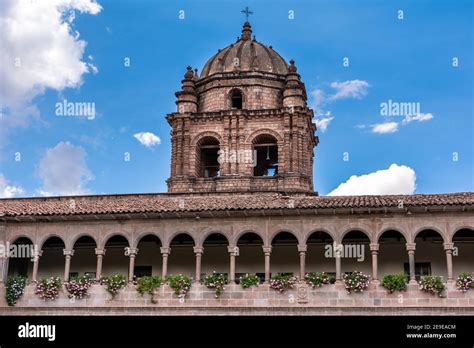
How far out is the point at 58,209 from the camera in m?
30.1

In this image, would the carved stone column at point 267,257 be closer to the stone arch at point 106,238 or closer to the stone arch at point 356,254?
the stone arch at point 356,254

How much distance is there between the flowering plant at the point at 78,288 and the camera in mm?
28312

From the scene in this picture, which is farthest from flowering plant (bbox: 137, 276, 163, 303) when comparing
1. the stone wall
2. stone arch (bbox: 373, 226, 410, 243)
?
stone arch (bbox: 373, 226, 410, 243)

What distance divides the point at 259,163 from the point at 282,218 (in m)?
13.1

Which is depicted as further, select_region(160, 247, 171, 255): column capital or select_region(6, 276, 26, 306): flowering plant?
select_region(6, 276, 26, 306): flowering plant

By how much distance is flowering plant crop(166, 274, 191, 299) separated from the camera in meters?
27.7

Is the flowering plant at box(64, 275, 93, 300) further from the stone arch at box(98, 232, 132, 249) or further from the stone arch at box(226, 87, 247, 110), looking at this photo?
the stone arch at box(226, 87, 247, 110)

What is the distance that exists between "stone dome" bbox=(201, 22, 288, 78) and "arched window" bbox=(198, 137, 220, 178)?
4113 millimetres

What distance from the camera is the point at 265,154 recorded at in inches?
1603

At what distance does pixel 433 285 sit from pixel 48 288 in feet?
47.4

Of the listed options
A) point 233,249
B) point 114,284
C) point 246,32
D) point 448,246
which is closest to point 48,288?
point 114,284

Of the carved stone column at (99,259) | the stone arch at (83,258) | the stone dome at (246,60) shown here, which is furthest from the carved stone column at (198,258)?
the stone dome at (246,60)
